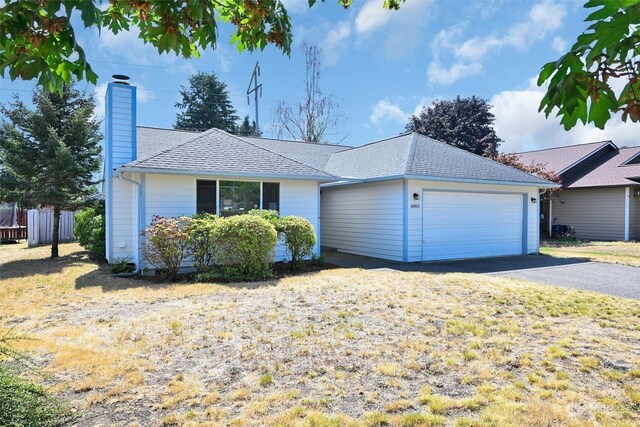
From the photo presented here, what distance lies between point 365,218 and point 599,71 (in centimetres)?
1160

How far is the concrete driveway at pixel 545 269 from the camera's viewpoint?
8.17 meters

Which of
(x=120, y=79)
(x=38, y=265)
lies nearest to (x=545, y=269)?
(x=120, y=79)

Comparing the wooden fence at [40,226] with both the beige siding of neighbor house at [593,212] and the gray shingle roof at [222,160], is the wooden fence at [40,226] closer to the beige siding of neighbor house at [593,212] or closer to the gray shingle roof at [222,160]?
the gray shingle roof at [222,160]

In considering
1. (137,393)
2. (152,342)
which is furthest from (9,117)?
(137,393)

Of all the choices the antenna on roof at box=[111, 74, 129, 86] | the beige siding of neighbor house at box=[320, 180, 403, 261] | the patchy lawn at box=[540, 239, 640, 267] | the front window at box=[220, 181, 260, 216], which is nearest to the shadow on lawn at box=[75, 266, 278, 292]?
the front window at box=[220, 181, 260, 216]

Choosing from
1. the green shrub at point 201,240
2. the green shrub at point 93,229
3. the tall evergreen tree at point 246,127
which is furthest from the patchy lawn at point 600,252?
the tall evergreen tree at point 246,127

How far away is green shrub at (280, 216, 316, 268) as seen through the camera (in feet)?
32.6

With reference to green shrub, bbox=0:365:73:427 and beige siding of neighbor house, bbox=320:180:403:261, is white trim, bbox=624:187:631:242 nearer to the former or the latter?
beige siding of neighbor house, bbox=320:180:403:261

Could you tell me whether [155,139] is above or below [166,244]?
above

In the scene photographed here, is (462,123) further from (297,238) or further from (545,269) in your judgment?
(297,238)

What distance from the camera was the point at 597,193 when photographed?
19641 millimetres

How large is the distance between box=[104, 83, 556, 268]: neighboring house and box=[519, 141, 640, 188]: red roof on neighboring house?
810cm

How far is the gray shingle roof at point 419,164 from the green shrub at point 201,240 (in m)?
5.33

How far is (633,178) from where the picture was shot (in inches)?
726
